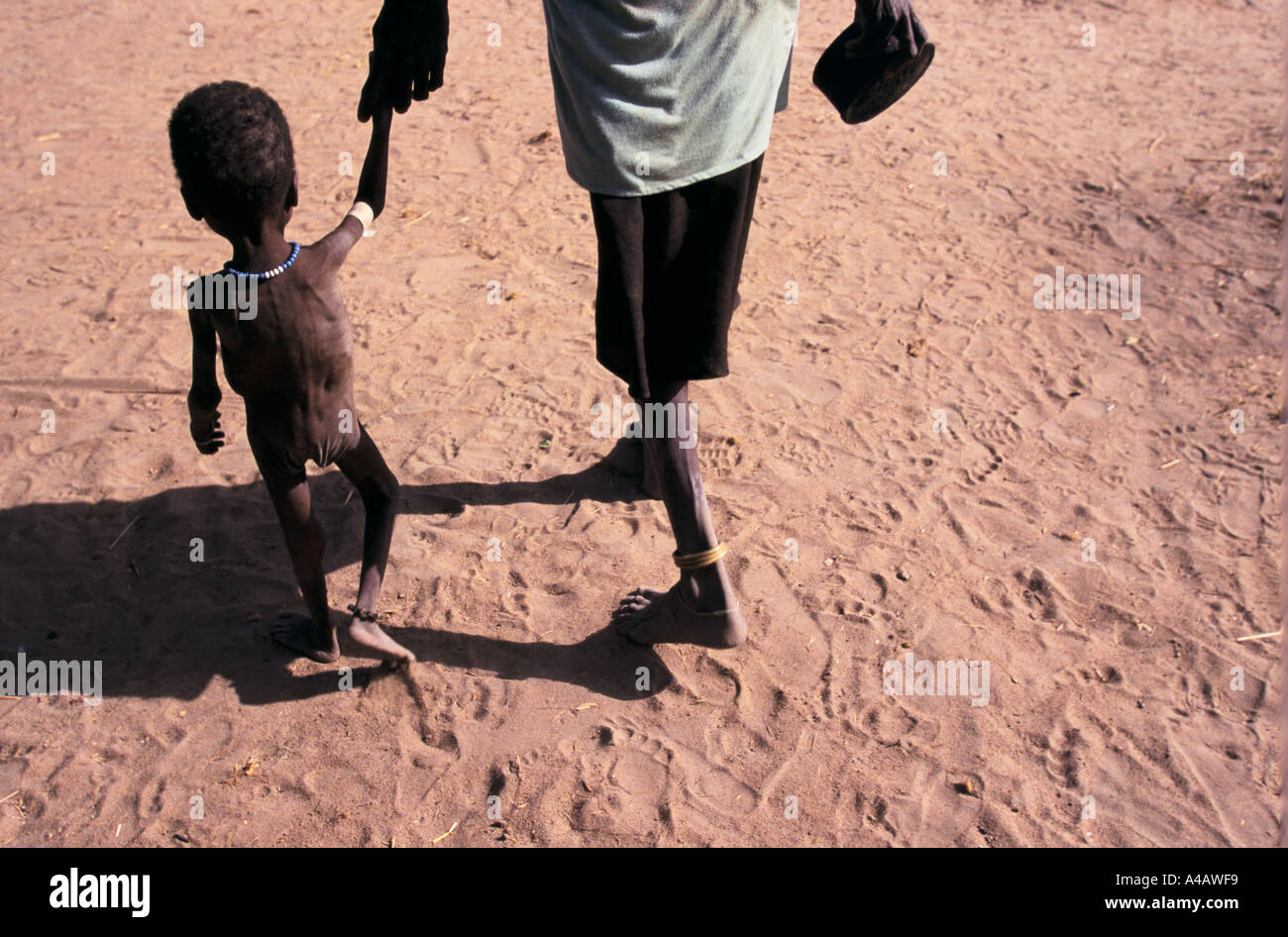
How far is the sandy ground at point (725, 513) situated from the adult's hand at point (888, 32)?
1445 millimetres

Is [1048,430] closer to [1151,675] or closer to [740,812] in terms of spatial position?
[1151,675]

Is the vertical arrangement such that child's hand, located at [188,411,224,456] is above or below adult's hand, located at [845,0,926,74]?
below

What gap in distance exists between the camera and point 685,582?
2695mm

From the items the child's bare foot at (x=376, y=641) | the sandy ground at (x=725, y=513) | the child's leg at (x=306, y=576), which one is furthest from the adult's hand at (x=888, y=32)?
the child's bare foot at (x=376, y=641)

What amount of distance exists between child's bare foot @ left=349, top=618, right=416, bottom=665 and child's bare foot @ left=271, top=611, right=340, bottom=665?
159 millimetres

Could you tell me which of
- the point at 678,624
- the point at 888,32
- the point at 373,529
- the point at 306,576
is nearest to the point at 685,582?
the point at 678,624

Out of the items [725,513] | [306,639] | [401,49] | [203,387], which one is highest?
[401,49]

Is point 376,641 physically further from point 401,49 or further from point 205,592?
point 401,49

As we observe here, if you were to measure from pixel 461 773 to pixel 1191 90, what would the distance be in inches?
243

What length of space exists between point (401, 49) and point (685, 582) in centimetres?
148

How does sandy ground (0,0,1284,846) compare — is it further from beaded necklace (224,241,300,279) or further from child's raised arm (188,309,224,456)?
beaded necklace (224,241,300,279)

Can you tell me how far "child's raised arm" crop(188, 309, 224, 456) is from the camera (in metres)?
2.31

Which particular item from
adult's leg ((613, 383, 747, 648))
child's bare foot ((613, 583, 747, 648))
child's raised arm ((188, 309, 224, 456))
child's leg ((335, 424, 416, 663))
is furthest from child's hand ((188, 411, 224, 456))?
child's bare foot ((613, 583, 747, 648))

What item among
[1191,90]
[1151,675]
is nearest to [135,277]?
[1151,675]
